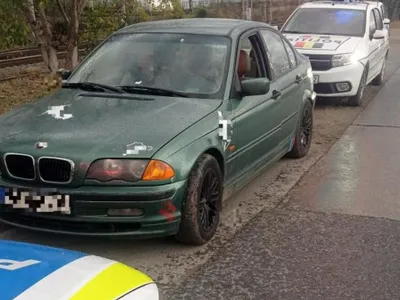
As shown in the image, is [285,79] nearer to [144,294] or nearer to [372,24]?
[144,294]

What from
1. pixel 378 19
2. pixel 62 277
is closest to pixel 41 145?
pixel 62 277

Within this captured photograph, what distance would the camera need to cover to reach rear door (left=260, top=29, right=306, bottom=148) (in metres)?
6.00

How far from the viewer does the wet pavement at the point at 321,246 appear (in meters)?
3.94

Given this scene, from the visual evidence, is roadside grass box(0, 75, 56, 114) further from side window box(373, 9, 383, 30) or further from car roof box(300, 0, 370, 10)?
side window box(373, 9, 383, 30)

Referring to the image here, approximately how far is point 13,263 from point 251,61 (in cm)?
378

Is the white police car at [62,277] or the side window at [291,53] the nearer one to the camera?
the white police car at [62,277]

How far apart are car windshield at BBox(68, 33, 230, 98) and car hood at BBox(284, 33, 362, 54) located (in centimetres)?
476

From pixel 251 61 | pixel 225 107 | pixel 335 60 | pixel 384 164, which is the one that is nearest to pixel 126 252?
pixel 225 107

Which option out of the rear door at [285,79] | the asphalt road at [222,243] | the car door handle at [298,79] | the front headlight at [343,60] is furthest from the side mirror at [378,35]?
the asphalt road at [222,243]

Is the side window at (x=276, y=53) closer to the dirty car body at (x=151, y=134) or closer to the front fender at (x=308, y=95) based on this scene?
the dirty car body at (x=151, y=134)

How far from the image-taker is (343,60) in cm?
973

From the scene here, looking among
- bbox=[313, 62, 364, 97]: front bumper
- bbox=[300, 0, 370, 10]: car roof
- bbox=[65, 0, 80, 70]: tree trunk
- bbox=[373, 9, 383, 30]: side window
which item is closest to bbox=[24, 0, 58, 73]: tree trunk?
bbox=[65, 0, 80, 70]: tree trunk

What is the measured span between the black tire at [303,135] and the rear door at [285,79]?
0.27 m

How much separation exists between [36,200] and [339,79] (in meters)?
6.65
